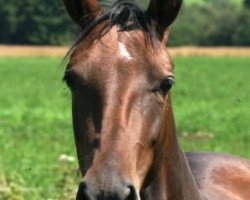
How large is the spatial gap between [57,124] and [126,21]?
15.9 meters

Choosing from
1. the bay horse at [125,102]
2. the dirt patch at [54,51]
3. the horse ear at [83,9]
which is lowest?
the dirt patch at [54,51]

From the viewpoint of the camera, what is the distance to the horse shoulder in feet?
14.8

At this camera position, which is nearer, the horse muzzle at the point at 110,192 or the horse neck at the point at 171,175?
the horse muzzle at the point at 110,192

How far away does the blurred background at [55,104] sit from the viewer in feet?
26.1

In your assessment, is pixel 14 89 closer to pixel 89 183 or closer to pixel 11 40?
pixel 11 40

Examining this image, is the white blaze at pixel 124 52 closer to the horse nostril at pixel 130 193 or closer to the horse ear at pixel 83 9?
the horse ear at pixel 83 9

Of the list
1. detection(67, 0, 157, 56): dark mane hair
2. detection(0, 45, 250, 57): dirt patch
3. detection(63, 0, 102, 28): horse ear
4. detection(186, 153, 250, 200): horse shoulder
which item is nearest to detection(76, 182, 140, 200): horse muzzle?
detection(67, 0, 157, 56): dark mane hair

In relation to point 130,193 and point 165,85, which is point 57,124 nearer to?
point 165,85

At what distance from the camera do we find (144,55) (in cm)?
333

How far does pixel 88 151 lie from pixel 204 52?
58.1 meters

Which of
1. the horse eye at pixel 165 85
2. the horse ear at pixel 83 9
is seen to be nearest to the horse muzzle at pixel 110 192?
the horse eye at pixel 165 85

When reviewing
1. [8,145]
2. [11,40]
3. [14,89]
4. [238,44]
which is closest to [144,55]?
[8,145]

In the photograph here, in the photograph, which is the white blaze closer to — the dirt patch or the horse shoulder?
the horse shoulder

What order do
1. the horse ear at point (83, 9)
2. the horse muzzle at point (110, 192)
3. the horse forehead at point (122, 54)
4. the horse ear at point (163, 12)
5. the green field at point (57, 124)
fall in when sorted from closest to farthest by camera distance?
the horse muzzle at point (110, 192) < the horse forehead at point (122, 54) < the horse ear at point (163, 12) < the horse ear at point (83, 9) < the green field at point (57, 124)
